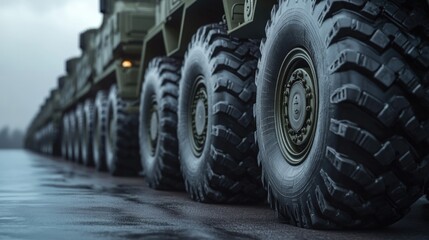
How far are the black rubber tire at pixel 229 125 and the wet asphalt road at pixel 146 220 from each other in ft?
0.48

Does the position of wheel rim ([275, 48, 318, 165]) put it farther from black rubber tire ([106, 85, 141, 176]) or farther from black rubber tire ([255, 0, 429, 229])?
black rubber tire ([106, 85, 141, 176])

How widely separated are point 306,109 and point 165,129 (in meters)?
3.37

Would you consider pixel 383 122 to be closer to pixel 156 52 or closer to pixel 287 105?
pixel 287 105

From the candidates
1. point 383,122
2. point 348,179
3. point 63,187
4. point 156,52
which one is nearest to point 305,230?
point 348,179

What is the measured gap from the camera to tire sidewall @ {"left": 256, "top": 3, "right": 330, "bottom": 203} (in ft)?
12.8

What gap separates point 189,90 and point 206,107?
465 millimetres

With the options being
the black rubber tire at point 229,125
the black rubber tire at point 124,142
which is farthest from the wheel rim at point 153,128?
the black rubber tire at point 124,142

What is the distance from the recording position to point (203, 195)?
5883mm

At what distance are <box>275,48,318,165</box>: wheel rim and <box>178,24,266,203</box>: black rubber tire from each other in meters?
0.88

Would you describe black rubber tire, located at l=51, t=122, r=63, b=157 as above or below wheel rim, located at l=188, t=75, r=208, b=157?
above

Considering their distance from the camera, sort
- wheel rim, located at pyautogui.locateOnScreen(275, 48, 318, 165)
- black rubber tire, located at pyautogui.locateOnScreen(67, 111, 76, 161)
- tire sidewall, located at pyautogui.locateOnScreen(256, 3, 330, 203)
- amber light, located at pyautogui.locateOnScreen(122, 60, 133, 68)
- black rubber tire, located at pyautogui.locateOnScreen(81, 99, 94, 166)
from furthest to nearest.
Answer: black rubber tire, located at pyautogui.locateOnScreen(67, 111, 76, 161)
black rubber tire, located at pyautogui.locateOnScreen(81, 99, 94, 166)
amber light, located at pyautogui.locateOnScreen(122, 60, 133, 68)
wheel rim, located at pyautogui.locateOnScreen(275, 48, 318, 165)
tire sidewall, located at pyautogui.locateOnScreen(256, 3, 330, 203)

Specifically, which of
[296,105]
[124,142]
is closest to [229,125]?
[296,105]

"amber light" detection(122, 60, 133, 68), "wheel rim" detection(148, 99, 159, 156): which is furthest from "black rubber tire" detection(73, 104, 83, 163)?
"wheel rim" detection(148, 99, 159, 156)

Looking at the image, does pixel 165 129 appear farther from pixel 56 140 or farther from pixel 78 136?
pixel 56 140
